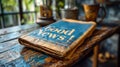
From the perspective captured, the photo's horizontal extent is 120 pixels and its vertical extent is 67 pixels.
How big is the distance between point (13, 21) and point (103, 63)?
65.9 inches

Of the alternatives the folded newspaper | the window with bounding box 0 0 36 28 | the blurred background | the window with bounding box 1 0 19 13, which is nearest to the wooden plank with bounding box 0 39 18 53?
the folded newspaper

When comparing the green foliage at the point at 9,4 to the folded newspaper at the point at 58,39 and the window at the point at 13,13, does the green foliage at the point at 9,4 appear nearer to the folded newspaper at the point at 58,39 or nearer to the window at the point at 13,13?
the window at the point at 13,13

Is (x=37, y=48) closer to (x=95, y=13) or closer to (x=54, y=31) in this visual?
(x=54, y=31)

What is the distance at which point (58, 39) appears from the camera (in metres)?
0.63

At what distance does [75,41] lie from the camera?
0.61 metres

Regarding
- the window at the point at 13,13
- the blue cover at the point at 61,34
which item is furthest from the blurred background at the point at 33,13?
the blue cover at the point at 61,34

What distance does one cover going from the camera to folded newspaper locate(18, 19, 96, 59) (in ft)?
1.82

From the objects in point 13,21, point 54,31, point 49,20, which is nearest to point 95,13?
point 49,20

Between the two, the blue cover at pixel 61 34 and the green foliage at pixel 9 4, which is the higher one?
the green foliage at pixel 9 4

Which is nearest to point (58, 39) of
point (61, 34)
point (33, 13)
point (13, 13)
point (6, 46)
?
point (61, 34)

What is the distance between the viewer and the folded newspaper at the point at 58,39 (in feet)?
1.82

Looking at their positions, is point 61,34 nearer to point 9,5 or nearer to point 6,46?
point 6,46

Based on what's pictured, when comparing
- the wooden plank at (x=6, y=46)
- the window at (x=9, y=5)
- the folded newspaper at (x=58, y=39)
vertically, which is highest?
the window at (x=9, y=5)

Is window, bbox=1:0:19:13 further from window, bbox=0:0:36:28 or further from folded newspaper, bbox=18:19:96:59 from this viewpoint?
folded newspaper, bbox=18:19:96:59
